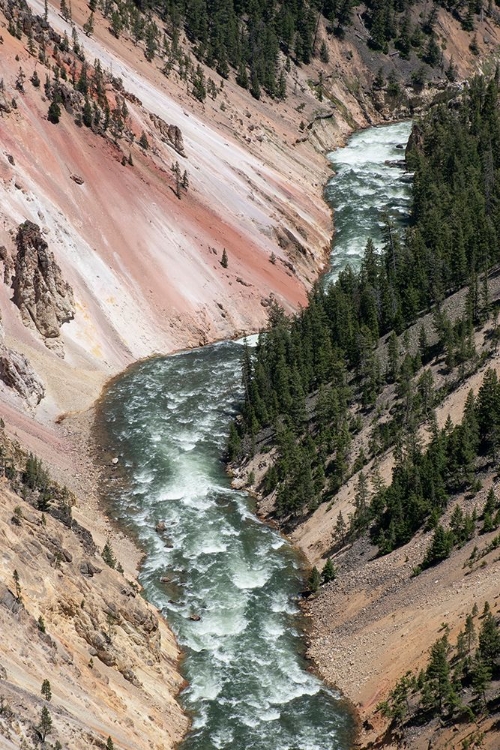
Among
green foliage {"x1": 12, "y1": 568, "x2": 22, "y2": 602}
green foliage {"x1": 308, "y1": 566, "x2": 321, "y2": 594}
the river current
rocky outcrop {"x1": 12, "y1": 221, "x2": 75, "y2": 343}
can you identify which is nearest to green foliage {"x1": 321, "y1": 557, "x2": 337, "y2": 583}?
green foliage {"x1": 308, "y1": 566, "x2": 321, "y2": 594}

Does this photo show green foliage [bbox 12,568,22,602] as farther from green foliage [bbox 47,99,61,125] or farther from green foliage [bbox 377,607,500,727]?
green foliage [bbox 47,99,61,125]

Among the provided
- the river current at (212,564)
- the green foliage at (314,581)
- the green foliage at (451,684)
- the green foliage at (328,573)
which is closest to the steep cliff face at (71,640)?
the river current at (212,564)

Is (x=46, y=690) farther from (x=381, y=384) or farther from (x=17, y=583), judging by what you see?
(x=381, y=384)

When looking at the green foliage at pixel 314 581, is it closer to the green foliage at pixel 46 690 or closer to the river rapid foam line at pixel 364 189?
the green foliage at pixel 46 690

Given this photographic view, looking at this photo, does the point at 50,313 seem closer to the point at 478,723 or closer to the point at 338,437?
the point at 338,437

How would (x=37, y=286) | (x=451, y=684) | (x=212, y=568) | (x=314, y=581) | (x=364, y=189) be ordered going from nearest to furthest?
(x=451, y=684) < (x=314, y=581) < (x=212, y=568) < (x=37, y=286) < (x=364, y=189)

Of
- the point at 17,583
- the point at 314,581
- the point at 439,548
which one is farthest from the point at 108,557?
the point at 439,548
